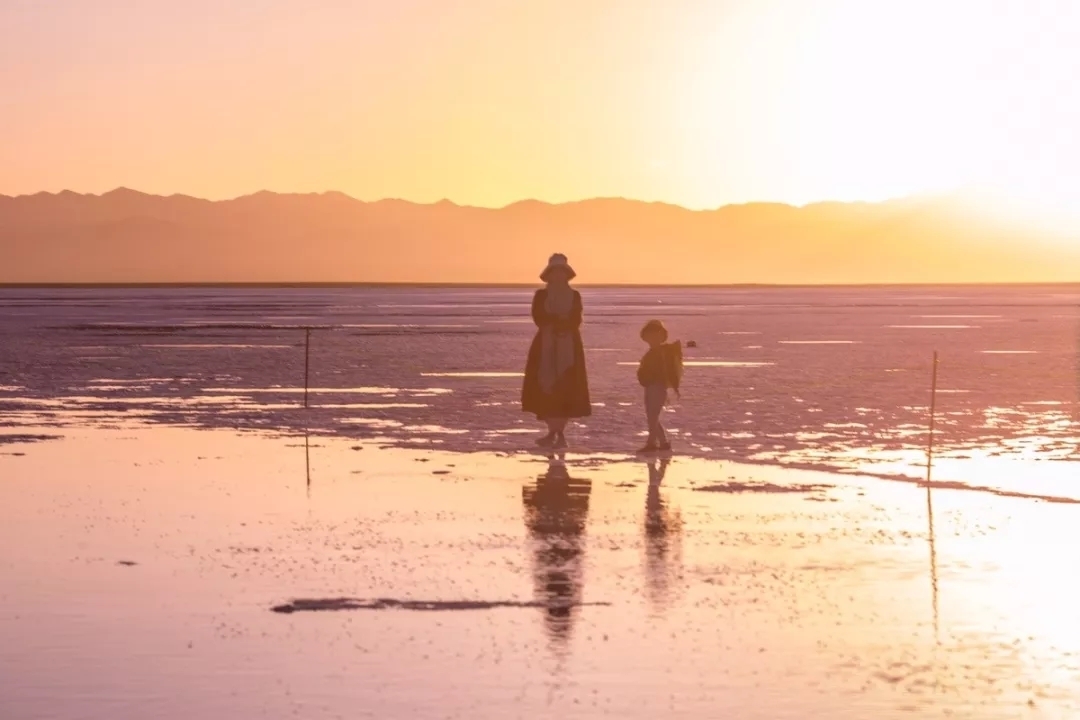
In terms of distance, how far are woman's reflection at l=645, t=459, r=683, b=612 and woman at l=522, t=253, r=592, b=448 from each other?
343 cm

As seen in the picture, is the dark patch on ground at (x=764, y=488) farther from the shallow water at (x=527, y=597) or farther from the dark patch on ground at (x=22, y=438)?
the dark patch on ground at (x=22, y=438)

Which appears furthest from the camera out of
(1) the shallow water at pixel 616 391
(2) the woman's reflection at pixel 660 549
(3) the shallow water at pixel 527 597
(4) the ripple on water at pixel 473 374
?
(4) the ripple on water at pixel 473 374

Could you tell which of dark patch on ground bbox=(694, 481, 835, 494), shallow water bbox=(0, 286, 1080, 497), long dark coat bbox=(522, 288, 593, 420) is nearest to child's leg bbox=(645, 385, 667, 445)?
shallow water bbox=(0, 286, 1080, 497)

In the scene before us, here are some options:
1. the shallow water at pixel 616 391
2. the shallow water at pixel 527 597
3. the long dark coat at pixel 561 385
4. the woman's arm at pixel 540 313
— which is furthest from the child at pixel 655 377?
the shallow water at pixel 527 597

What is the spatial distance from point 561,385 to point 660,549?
23.7ft

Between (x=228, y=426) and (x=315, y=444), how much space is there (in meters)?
2.91

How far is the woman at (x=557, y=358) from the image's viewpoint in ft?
61.2

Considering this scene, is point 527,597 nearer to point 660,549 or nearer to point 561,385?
point 660,549

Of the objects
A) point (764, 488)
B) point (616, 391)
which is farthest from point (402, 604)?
point (616, 391)

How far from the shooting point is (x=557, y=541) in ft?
39.3

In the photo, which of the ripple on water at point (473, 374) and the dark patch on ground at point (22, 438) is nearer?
the dark patch on ground at point (22, 438)

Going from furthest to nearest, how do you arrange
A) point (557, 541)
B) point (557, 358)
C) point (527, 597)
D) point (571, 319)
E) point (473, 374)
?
point (473, 374)
point (557, 358)
point (571, 319)
point (557, 541)
point (527, 597)

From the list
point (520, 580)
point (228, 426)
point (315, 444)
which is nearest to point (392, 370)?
point (228, 426)

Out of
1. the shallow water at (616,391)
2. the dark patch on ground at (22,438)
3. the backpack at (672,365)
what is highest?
the backpack at (672,365)
